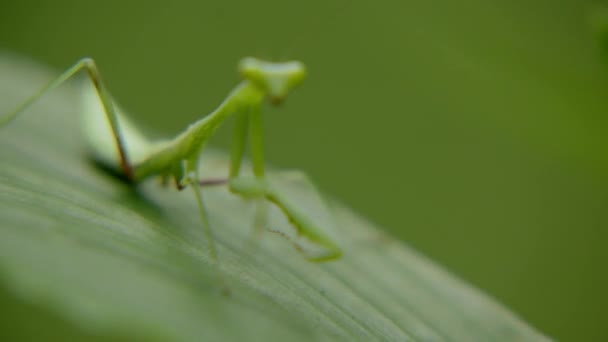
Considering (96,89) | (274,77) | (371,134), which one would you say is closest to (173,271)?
(274,77)

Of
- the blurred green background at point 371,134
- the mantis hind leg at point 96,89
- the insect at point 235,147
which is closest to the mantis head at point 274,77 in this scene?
the insect at point 235,147

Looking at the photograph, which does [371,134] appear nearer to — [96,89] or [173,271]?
[96,89]

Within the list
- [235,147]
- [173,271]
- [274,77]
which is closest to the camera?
[173,271]

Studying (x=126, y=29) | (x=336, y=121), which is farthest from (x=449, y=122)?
(x=126, y=29)

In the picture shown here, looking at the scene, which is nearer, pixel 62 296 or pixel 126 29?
pixel 62 296

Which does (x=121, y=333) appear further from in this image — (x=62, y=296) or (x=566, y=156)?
(x=566, y=156)

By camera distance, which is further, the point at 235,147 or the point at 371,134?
the point at 371,134

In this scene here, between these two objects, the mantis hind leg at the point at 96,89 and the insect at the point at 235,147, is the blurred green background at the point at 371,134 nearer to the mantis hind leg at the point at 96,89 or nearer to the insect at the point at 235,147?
the insect at the point at 235,147
